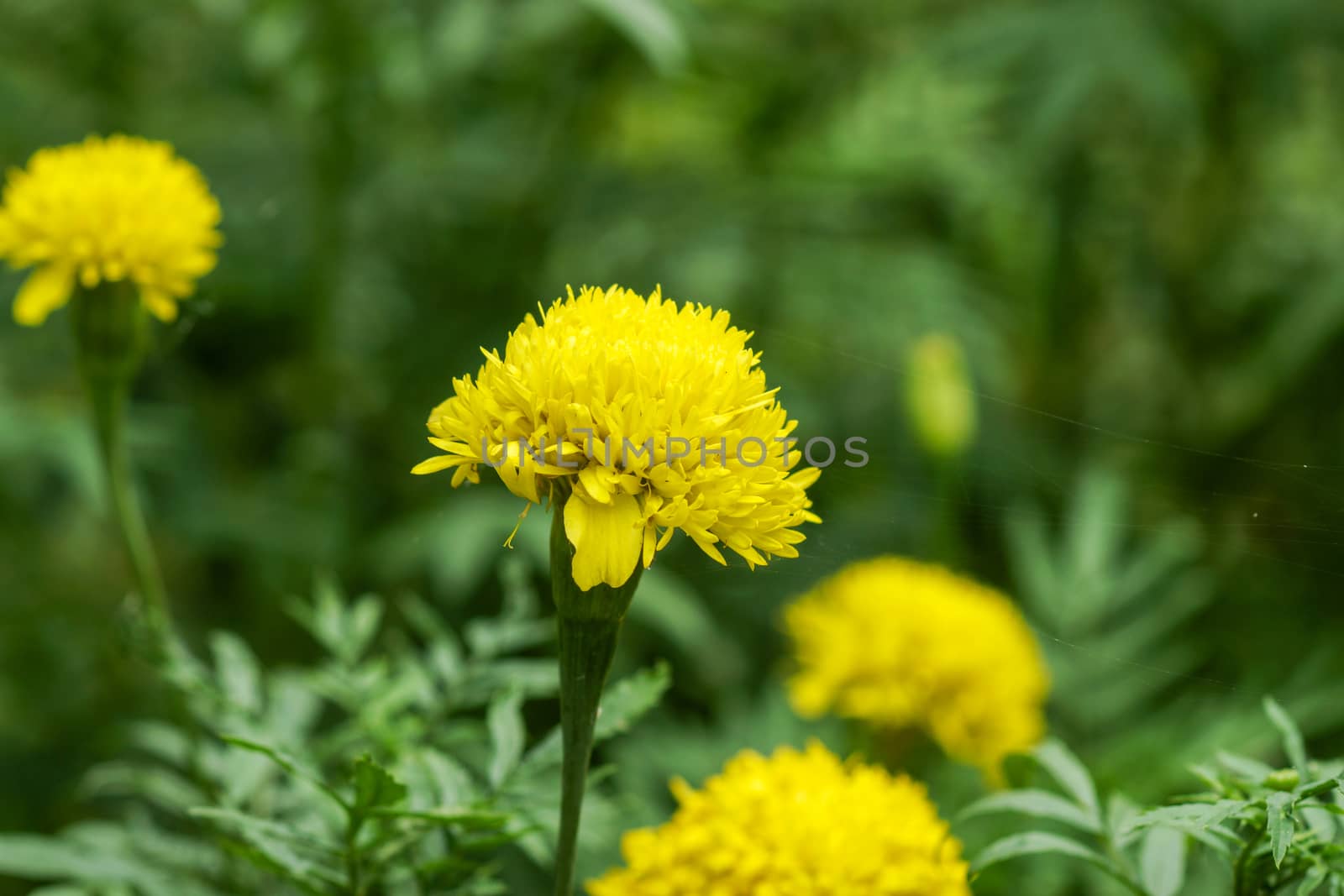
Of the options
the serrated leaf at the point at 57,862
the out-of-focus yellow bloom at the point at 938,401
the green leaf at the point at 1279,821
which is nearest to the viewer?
the green leaf at the point at 1279,821

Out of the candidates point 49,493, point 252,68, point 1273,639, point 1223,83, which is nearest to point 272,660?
point 49,493

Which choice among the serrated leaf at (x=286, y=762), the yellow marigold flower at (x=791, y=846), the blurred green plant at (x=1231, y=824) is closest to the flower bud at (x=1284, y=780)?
the blurred green plant at (x=1231, y=824)

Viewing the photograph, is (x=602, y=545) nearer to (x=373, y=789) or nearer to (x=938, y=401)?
(x=373, y=789)

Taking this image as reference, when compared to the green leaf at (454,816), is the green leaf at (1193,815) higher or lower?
lower

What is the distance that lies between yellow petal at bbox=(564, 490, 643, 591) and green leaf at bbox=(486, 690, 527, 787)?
175 millimetres

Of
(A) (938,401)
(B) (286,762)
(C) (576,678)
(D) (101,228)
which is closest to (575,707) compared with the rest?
(C) (576,678)

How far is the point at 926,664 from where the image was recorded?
1056mm

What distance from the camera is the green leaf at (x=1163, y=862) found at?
21.6 inches

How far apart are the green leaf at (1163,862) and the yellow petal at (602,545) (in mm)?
301

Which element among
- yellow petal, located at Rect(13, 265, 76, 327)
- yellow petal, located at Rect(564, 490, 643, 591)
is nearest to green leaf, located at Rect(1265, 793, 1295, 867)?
yellow petal, located at Rect(564, 490, 643, 591)

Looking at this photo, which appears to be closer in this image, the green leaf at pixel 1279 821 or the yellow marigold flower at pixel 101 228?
the green leaf at pixel 1279 821

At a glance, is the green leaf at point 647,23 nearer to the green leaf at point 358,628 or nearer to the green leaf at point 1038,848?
the green leaf at point 358,628

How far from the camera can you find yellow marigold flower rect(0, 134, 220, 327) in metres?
0.72

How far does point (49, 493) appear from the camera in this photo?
156cm
